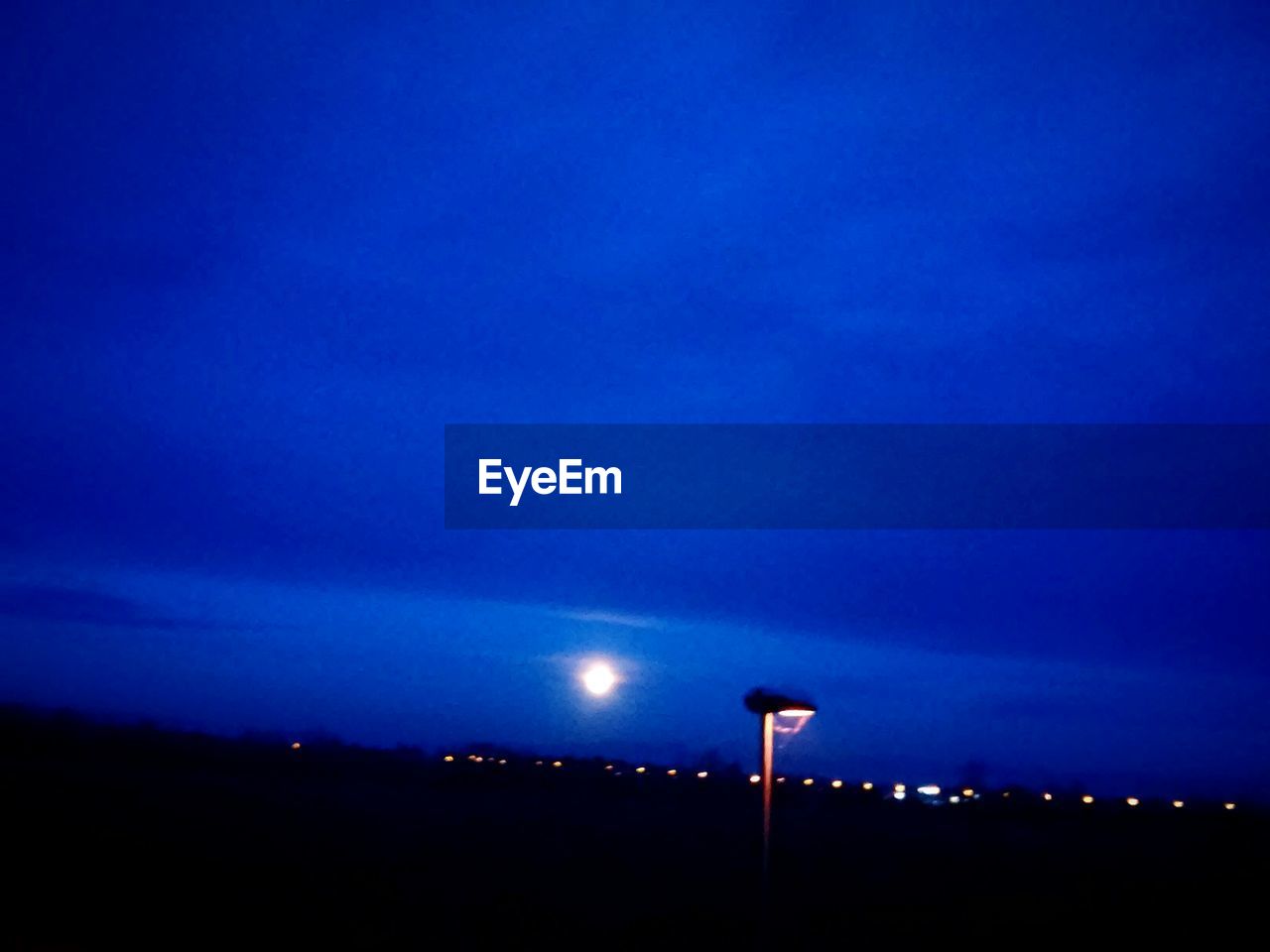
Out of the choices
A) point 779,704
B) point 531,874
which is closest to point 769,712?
point 779,704

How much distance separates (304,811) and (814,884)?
62.4ft

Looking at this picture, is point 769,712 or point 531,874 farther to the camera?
point 531,874

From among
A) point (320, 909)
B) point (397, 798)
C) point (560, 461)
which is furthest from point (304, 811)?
point (560, 461)

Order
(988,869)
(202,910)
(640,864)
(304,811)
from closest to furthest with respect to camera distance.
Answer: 1. (202,910)
2. (640,864)
3. (988,869)
4. (304,811)

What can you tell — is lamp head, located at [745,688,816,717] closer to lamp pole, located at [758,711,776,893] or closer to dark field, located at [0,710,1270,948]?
lamp pole, located at [758,711,776,893]

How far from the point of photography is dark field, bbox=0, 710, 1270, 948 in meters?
15.2

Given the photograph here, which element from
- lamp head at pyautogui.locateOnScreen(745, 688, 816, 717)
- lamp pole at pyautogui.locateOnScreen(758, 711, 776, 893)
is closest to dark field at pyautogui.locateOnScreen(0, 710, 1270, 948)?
lamp pole at pyautogui.locateOnScreen(758, 711, 776, 893)

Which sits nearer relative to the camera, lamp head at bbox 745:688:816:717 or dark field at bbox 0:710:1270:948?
lamp head at bbox 745:688:816:717

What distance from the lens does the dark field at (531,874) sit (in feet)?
49.8

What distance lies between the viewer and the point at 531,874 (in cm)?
2181

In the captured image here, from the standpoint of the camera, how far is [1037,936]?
711 inches

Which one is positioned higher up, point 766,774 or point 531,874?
point 766,774

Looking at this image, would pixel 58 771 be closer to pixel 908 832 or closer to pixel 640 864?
pixel 640 864

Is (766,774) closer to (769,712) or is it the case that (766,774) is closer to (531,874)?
(769,712)
